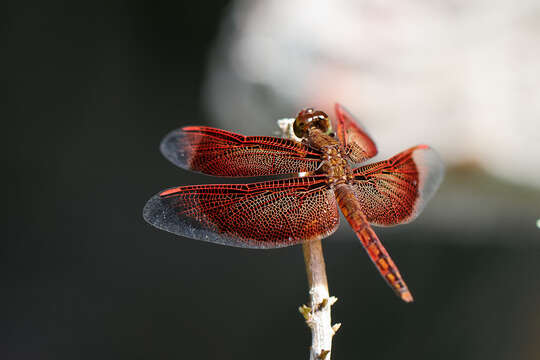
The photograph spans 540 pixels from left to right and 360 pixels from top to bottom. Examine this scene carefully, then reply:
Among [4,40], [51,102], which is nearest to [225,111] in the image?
[51,102]

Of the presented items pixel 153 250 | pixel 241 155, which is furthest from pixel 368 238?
pixel 153 250

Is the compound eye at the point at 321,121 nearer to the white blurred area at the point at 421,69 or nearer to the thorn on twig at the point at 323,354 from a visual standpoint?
the thorn on twig at the point at 323,354

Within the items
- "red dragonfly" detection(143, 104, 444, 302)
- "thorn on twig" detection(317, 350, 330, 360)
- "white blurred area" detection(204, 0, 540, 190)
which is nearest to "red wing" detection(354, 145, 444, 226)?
"red dragonfly" detection(143, 104, 444, 302)

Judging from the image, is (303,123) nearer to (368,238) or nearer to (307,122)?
(307,122)

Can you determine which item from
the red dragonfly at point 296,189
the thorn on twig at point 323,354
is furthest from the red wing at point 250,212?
the thorn on twig at point 323,354

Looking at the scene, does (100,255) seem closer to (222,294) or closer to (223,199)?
(222,294)

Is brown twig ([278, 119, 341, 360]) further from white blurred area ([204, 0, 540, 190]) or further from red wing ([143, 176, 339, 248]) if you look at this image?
white blurred area ([204, 0, 540, 190])

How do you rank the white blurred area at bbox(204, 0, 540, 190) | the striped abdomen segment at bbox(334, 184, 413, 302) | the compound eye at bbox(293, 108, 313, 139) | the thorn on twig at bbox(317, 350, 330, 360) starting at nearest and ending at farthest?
the thorn on twig at bbox(317, 350, 330, 360) → the striped abdomen segment at bbox(334, 184, 413, 302) → the compound eye at bbox(293, 108, 313, 139) → the white blurred area at bbox(204, 0, 540, 190)
